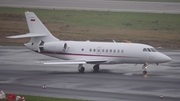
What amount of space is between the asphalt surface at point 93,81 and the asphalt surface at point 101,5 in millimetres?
43352

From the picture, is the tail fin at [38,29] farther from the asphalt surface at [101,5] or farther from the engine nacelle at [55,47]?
the asphalt surface at [101,5]

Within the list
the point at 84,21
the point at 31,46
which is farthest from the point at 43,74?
the point at 84,21

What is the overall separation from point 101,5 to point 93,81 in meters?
64.7

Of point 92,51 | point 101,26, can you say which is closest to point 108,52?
point 92,51

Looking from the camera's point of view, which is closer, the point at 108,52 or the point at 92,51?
the point at 108,52

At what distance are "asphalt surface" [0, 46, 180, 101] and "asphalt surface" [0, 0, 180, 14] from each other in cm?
4335

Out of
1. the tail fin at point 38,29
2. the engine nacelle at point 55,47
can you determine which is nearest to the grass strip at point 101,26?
the tail fin at point 38,29

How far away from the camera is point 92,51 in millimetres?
47594

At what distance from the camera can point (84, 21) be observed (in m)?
85.6

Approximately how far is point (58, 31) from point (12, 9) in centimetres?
2144

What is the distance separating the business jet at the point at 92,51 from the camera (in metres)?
46.0

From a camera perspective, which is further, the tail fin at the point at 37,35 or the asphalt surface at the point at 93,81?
the tail fin at the point at 37,35

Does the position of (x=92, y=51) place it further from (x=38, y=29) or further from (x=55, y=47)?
(x=38, y=29)

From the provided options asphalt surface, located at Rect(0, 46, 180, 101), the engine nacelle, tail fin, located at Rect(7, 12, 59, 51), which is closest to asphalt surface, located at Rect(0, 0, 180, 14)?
asphalt surface, located at Rect(0, 46, 180, 101)
